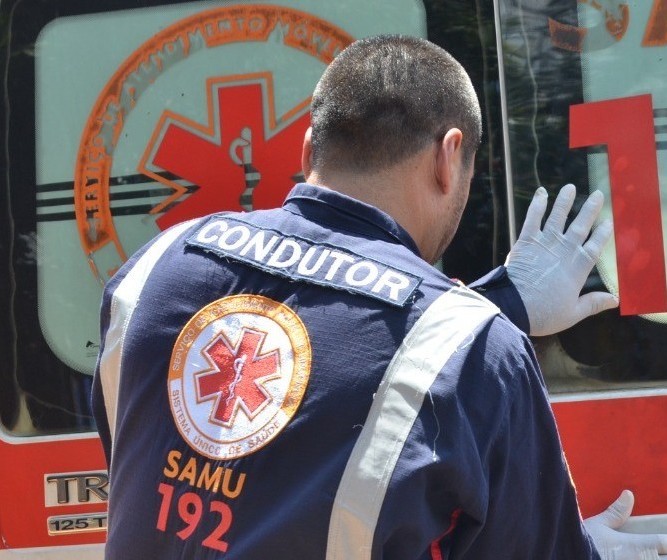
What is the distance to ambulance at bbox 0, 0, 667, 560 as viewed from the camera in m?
1.60

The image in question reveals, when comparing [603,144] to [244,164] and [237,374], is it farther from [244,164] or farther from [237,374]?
[237,374]

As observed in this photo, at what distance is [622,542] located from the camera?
1.51 m

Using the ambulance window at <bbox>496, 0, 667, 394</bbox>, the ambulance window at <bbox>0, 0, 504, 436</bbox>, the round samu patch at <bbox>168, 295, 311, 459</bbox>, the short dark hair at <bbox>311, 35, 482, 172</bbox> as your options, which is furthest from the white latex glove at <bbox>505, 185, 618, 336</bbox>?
the round samu patch at <bbox>168, 295, 311, 459</bbox>

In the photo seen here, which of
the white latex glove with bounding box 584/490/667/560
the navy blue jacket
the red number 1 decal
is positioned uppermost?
the red number 1 decal

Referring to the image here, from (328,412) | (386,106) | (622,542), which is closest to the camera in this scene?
(328,412)

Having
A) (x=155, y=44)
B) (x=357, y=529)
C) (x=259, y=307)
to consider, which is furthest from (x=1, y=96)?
(x=357, y=529)

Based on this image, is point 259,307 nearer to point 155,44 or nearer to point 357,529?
point 357,529

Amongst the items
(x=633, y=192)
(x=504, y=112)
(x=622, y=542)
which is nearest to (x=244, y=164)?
(x=504, y=112)

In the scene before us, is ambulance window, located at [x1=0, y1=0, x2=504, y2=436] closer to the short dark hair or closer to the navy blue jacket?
the short dark hair

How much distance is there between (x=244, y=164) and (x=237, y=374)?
69cm

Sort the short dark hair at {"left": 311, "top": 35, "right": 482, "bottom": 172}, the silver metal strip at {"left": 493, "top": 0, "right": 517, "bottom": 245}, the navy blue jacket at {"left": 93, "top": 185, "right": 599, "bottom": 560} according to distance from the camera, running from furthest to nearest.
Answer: the silver metal strip at {"left": 493, "top": 0, "right": 517, "bottom": 245}
the short dark hair at {"left": 311, "top": 35, "right": 482, "bottom": 172}
the navy blue jacket at {"left": 93, "top": 185, "right": 599, "bottom": 560}

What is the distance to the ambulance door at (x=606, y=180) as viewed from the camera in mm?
1575

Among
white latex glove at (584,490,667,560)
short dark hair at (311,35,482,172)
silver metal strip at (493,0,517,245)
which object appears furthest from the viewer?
silver metal strip at (493,0,517,245)

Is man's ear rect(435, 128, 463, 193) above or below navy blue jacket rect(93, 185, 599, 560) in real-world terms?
above
